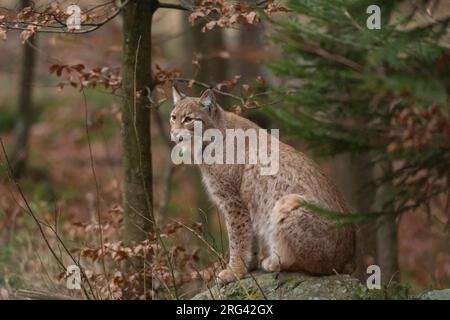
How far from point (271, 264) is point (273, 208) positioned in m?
0.44

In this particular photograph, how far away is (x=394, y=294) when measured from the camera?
5.64 m

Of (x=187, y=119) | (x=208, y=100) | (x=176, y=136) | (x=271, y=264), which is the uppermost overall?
(x=208, y=100)

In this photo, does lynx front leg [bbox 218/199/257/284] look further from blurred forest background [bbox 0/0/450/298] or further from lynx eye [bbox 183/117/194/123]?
lynx eye [bbox 183/117/194/123]

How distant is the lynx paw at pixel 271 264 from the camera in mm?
6180

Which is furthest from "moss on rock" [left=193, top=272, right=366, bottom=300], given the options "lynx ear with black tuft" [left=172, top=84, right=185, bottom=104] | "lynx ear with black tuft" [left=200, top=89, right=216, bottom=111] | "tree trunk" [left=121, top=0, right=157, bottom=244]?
"lynx ear with black tuft" [left=172, top=84, right=185, bottom=104]

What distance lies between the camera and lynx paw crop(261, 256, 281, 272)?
6.18 m

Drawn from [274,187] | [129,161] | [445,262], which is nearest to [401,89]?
[274,187]

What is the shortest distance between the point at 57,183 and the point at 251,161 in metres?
10.7

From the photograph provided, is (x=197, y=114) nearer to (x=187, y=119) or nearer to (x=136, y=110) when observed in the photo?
(x=187, y=119)

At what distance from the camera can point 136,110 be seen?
6.90m

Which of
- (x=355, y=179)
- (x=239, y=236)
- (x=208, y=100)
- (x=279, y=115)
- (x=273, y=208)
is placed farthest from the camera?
(x=355, y=179)

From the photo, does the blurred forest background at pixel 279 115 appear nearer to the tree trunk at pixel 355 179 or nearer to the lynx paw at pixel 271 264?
the tree trunk at pixel 355 179

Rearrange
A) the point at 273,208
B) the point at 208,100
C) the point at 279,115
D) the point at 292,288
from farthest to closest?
the point at 208,100, the point at 273,208, the point at 292,288, the point at 279,115

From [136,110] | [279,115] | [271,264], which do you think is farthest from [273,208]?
[279,115]
